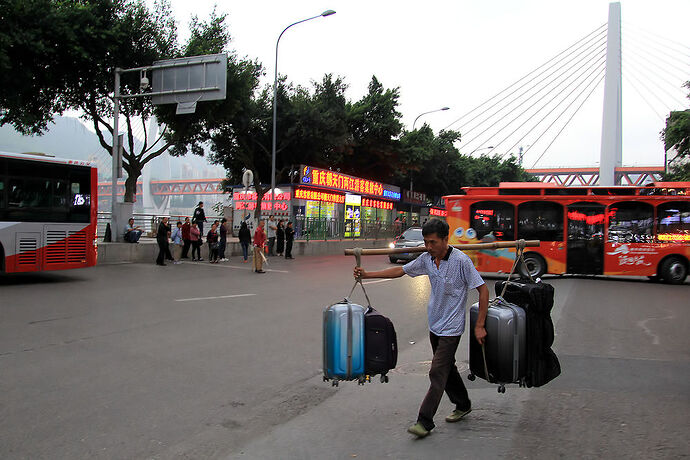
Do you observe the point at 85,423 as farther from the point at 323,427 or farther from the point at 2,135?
the point at 2,135

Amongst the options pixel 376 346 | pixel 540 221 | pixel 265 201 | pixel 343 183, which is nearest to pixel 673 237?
pixel 540 221

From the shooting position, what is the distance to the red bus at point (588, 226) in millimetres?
15594

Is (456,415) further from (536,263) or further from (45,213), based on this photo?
(536,263)

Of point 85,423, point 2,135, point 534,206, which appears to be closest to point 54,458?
point 85,423

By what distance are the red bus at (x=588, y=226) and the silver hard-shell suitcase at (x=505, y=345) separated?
12458 mm

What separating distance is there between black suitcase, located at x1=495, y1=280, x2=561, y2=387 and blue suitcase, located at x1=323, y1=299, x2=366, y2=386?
3.78 ft

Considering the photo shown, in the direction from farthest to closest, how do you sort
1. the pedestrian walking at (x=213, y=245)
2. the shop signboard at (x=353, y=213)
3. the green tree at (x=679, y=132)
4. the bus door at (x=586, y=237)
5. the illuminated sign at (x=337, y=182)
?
the illuminated sign at (x=337, y=182) < the shop signboard at (x=353, y=213) < the green tree at (x=679, y=132) < the pedestrian walking at (x=213, y=245) < the bus door at (x=586, y=237)

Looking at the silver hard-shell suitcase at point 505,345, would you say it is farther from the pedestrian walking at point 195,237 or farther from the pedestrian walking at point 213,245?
the pedestrian walking at point 195,237

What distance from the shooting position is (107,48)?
1872 centimetres

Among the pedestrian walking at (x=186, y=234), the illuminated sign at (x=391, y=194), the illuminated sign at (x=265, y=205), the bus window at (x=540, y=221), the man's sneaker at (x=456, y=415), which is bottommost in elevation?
the man's sneaker at (x=456, y=415)

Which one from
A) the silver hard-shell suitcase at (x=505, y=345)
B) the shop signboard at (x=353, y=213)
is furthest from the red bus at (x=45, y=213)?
the shop signboard at (x=353, y=213)

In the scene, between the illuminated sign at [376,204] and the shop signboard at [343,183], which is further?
the illuminated sign at [376,204]

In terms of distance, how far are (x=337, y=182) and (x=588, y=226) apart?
23019 mm

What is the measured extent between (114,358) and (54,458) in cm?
268
